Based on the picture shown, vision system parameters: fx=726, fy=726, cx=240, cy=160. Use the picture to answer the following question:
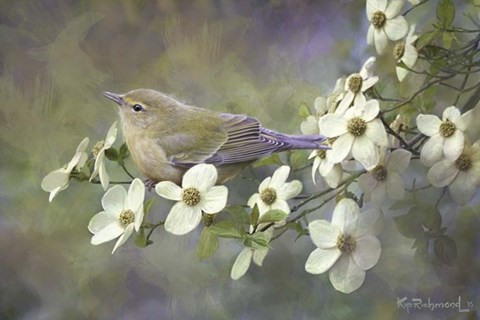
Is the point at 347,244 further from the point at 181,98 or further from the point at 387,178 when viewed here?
the point at 181,98

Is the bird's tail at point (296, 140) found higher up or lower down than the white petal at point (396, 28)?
lower down

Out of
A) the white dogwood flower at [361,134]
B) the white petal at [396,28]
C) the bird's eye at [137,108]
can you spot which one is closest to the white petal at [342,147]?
the white dogwood flower at [361,134]

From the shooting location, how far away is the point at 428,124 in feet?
2.07

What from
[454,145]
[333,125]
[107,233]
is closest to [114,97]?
[107,233]

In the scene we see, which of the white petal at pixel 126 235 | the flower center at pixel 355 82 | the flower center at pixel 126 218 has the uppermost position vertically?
the flower center at pixel 355 82

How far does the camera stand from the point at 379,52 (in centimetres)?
67

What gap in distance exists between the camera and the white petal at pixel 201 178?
0.67 meters

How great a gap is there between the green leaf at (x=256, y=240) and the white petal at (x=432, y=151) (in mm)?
161

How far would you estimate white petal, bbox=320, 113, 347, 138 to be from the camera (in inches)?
25.4

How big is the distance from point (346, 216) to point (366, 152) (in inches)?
2.3

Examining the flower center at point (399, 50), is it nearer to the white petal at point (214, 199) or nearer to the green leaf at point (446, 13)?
the green leaf at point (446, 13)

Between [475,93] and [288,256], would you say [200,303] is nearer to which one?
[288,256]

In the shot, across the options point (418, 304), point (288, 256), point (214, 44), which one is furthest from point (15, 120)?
point (418, 304)

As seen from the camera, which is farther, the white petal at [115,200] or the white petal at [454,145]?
the white petal at [115,200]
